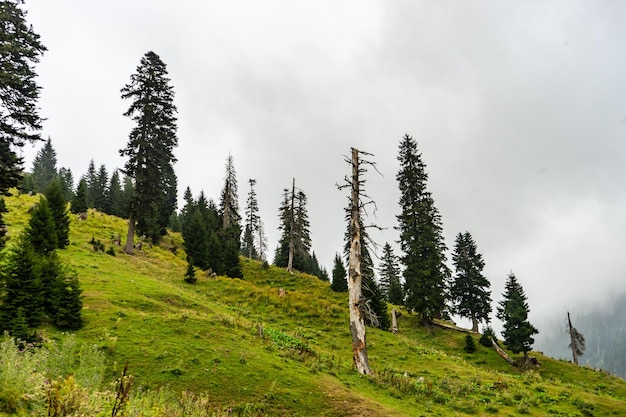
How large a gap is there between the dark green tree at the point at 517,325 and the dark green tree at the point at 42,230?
40.5 m

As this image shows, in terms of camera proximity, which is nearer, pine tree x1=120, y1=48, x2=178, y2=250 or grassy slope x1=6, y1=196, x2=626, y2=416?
grassy slope x1=6, y1=196, x2=626, y2=416

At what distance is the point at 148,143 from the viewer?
3444cm

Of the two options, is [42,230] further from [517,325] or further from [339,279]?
[517,325]

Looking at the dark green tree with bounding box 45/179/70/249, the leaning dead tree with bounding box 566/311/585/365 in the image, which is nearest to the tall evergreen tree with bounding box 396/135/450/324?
the leaning dead tree with bounding box 566/311/585/365

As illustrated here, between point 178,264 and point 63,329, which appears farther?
point 178,264

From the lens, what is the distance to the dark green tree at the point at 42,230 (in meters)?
21.0

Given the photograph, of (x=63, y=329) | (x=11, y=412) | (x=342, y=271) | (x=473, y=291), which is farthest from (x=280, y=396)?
(x=473, y=291)

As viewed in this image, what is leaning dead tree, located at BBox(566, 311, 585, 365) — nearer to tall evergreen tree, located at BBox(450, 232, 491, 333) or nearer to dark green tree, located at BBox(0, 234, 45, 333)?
tall evergreen tree, located at BBox(450, 232, 491, 333)

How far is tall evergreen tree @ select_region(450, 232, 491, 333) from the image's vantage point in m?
50.8

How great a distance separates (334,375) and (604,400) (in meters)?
14.5

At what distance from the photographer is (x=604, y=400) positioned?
18.5 metres

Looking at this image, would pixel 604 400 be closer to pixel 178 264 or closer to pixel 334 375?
pixel 334 375

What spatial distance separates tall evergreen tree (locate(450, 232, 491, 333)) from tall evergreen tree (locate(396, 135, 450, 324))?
11.3m

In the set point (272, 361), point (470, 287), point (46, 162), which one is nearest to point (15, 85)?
point (272, 361)
